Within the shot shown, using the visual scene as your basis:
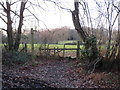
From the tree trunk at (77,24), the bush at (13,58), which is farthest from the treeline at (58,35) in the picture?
the bush at (13,58)

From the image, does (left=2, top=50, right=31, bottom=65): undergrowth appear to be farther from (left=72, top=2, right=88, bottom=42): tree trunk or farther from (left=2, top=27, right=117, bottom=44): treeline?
(left=72, top=2, right=88, bottom=42): tree trunk

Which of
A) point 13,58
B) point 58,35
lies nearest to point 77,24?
point 58,35

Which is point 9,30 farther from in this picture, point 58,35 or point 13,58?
point 58,35

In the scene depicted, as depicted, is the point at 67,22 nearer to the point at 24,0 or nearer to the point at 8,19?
the point at 24,0

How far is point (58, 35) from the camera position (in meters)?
5.13

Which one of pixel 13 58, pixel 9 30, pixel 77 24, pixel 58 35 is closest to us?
pixel 13 58

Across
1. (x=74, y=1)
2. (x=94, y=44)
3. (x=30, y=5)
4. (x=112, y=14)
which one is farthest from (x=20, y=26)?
(x=112, y=14)

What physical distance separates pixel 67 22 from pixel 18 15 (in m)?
1.74

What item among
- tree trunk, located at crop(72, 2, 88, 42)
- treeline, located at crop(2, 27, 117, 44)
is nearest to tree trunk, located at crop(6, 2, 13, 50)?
treeline, located at crop(2, 27, 117, 44)

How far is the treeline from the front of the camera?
14.2 feet

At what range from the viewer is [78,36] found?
5266 millimetres

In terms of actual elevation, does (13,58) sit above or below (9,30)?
below

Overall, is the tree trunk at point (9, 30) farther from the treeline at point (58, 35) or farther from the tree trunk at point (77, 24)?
the tree trunk at point (77, 24)

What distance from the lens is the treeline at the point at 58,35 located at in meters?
4.33
